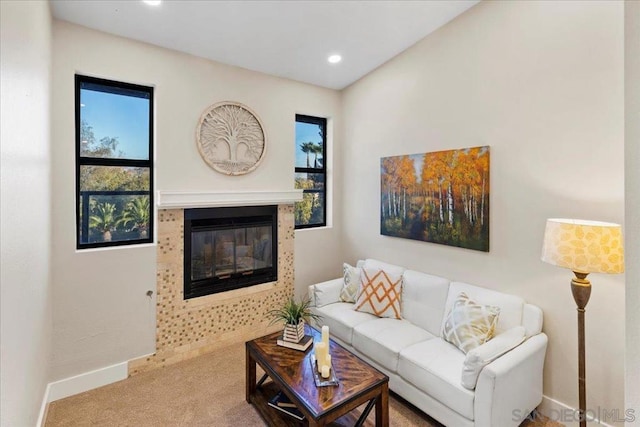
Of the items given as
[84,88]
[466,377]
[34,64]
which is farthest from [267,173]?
[466,377]

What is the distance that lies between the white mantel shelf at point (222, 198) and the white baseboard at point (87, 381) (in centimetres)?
150

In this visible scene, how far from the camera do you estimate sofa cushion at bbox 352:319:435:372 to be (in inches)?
100

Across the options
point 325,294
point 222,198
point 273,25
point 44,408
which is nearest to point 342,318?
point 325,294

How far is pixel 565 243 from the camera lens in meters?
1.95

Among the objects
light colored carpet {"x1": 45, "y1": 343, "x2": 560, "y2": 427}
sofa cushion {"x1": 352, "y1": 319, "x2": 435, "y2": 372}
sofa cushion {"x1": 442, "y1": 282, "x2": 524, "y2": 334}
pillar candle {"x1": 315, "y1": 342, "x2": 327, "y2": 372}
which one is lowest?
light colored carpet {"x1": 45, "y1": 343, "x2": 560, "y2": 427}

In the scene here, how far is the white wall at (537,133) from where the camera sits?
2.09m

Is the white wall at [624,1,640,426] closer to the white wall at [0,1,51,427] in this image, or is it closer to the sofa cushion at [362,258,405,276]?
the white wall at [0,1,51,427]

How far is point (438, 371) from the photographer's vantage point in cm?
221

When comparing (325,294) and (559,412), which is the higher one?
(325,294)

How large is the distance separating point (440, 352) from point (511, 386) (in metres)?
0.53

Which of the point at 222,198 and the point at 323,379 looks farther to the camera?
the point at 222,198

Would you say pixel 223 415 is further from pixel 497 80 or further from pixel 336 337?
pixel 497 80

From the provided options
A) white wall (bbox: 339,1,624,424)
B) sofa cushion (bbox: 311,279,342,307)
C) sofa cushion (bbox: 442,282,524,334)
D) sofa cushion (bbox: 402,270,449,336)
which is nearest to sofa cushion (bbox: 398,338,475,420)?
sofa cushion (bbox: 402,270,449,336)

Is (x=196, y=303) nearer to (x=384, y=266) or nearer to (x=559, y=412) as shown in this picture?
(x=384, y=266)
